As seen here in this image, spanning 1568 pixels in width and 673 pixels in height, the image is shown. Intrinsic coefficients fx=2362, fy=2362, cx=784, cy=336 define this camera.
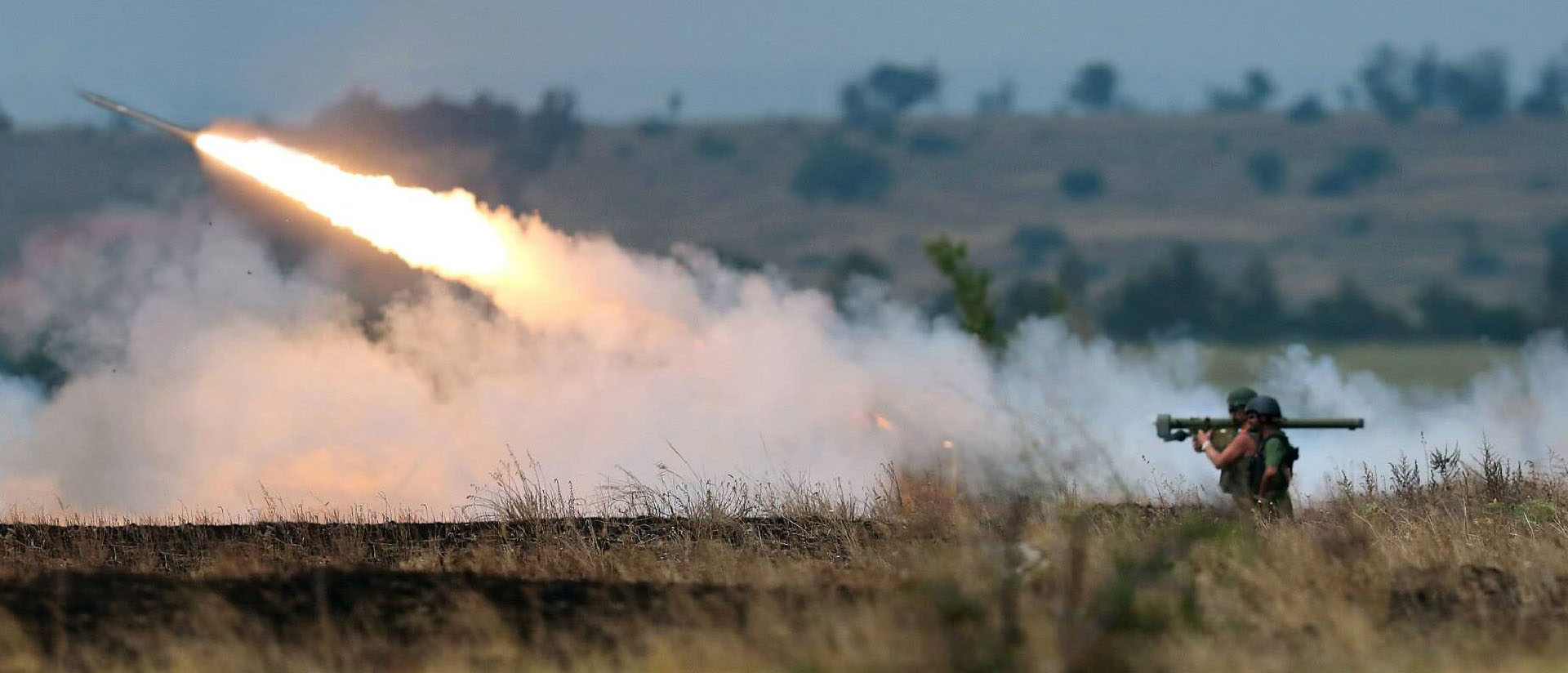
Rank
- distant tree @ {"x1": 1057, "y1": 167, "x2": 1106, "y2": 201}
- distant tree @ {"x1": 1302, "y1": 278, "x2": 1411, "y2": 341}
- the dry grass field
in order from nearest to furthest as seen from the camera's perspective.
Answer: the dry grass field → distant tree @ {"x1": 1302, "y1": 278, "x2": 1411, "y2": 341} → distant tree @ {"x1": 1057, "y1": 167, "x2": 1106, "y2": 201}

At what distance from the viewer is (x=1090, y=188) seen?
128 metres

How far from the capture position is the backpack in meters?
20.3

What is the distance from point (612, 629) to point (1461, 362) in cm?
7013

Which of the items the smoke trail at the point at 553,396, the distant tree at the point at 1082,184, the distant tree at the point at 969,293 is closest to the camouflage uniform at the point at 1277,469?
the smoke trail at the point at 553,396

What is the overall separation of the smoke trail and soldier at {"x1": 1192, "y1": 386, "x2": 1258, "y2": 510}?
4273 millimetres

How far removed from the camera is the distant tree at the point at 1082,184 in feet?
418

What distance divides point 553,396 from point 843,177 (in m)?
95.3

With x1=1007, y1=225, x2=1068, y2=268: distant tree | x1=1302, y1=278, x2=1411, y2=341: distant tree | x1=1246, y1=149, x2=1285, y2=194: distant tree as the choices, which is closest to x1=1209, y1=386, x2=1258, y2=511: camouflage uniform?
x1=1302, y1=278, x2=1411, y2=341: distant tree

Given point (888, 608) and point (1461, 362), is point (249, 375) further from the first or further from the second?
point (1461, 362)

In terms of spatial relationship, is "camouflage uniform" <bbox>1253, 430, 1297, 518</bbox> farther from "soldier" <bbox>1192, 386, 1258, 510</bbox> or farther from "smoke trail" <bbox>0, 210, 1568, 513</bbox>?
"smoke trail" <bbox>0, 210, 1568, 513</bbox>

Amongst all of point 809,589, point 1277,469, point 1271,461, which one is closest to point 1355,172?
point 1277,469

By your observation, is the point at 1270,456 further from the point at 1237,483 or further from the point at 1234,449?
the point at 1237,483

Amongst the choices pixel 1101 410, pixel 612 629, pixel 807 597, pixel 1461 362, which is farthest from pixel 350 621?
pixel 1461 362

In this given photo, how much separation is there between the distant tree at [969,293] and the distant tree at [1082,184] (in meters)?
53.8
